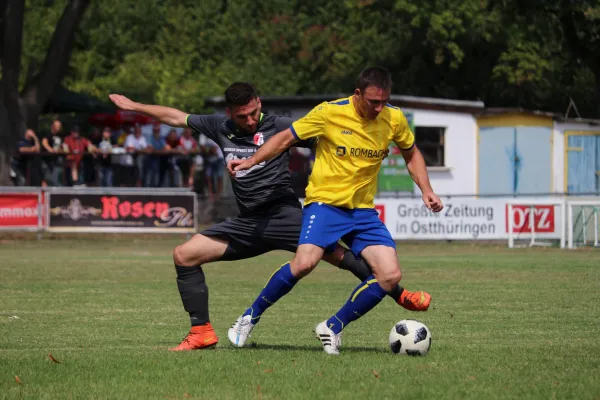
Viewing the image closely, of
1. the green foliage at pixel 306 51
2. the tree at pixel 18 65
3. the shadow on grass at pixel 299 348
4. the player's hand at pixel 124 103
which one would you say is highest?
the green foliage at pixel 306 51

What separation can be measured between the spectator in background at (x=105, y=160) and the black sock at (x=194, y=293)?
20.8 m

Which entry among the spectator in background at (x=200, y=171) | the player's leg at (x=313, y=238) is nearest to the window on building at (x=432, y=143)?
the spectator in background at (x=200, y=171)

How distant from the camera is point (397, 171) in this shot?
3462cm

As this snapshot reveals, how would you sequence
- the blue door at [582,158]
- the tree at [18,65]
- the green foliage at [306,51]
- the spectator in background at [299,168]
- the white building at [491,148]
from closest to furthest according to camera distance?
the tree at [18,65] < the spectator in background at [299,168] < the white building at [491,148] < the blue door at [582,158] < the green foliage at [306,51]

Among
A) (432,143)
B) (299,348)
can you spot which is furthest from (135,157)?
(299,348)

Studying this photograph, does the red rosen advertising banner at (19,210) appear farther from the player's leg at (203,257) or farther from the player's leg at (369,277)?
the player's leg at (369,277)

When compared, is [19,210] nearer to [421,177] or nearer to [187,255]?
[187,255]

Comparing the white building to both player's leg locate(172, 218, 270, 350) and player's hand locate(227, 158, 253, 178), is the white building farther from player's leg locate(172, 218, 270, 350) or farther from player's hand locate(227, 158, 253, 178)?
player's hand locate(227, 158, 253, 178)

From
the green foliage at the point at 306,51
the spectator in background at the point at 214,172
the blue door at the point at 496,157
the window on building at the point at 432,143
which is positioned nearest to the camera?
the spectator in background at the point at 214,172

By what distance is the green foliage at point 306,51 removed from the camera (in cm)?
4631

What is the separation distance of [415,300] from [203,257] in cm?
167

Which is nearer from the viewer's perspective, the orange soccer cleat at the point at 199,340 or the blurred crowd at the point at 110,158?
the orange soccer cleat at the point at 199,340

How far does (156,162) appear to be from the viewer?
30766 mm

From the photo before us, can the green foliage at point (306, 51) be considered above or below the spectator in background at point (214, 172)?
above
